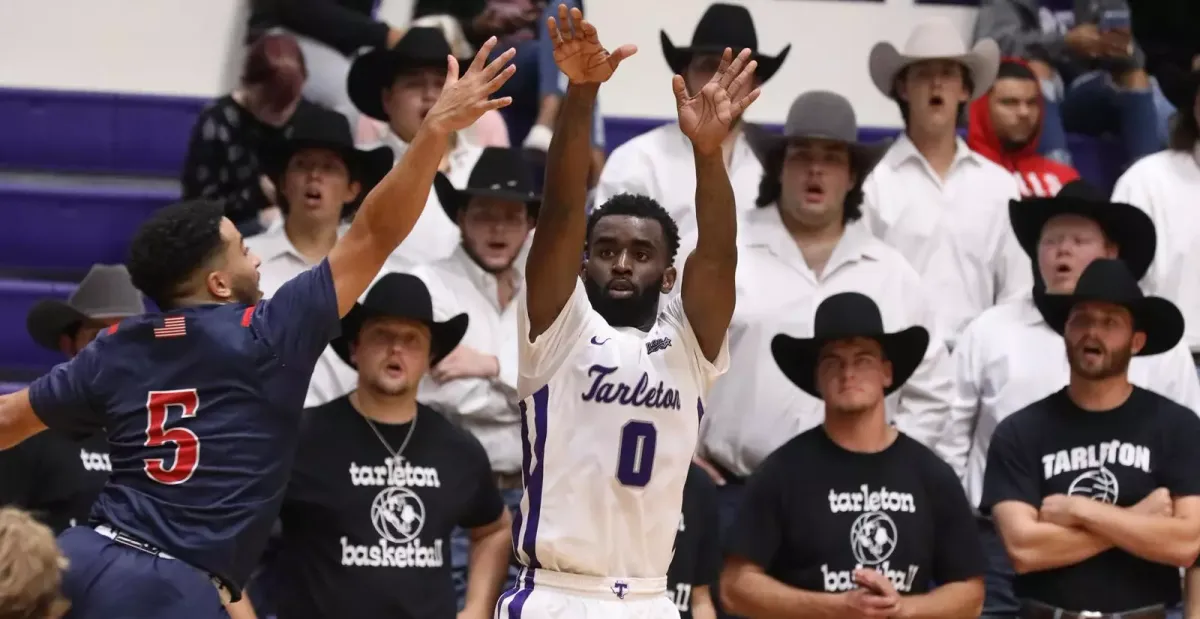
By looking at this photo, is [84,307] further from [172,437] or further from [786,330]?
Result: [786,330]

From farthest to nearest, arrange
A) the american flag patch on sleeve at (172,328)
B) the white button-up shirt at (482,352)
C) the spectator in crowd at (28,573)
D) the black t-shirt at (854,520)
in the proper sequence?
the white button-up shirt at (482,352), the black t-shirt at (854,520), the american flag patch on sleeve at (172,328), the spectator in crowd at (28,573)

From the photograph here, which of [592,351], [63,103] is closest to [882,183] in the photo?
[592,351]

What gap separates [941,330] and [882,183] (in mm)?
728

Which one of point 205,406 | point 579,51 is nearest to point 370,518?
point 205,406

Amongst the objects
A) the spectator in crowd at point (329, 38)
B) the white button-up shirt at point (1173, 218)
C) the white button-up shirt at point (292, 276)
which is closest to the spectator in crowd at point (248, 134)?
the white button-up shirt at point (292, 276)

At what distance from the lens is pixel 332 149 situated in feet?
20.3

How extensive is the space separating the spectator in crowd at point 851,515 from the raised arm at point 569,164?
1632mm

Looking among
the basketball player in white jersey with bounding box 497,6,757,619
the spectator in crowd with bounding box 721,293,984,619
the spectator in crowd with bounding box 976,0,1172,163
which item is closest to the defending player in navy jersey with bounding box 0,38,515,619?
the basketball player in white jersey with bounding box 497,6,757,619

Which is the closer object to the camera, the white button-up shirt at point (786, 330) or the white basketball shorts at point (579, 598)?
the white basketball shorts at point (579, 598)

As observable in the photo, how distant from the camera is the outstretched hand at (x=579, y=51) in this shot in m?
3.84

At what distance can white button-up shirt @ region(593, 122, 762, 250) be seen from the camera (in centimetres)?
→ 633

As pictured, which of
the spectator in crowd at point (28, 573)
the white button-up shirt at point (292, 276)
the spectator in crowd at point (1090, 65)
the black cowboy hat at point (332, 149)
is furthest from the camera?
the spectator in crowd at point (1090, 65)

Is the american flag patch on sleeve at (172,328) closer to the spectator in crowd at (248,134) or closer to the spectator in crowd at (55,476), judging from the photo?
the spectator in crowd at (55,476)

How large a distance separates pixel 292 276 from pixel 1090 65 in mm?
4496
